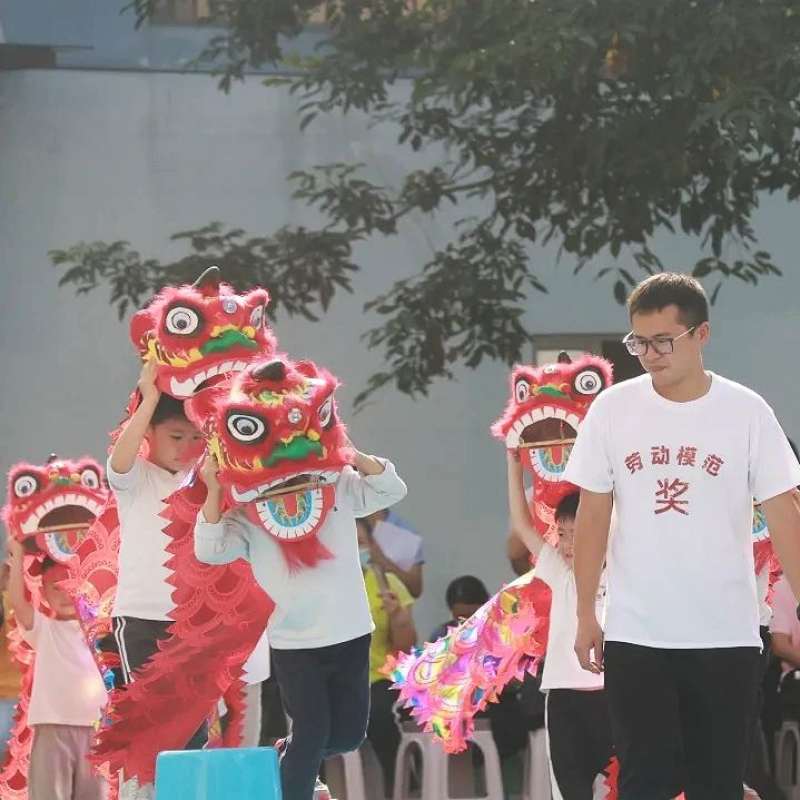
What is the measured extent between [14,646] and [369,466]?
7.67ft

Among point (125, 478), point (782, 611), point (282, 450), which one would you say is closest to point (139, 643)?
point (125, 478)

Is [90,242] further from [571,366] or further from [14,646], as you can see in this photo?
[571,366]

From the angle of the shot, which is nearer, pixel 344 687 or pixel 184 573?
pixel 344 687

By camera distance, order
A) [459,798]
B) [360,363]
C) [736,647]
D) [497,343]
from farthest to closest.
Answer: [360,363] → [497,343] → [459,798] → [736,647]

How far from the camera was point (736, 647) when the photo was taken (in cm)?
462

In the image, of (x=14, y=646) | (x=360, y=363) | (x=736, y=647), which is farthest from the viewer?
(x=360, y=363)

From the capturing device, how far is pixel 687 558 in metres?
4.63

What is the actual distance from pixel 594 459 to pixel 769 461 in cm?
43

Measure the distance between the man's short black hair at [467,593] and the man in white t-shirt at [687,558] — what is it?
15.4 feet

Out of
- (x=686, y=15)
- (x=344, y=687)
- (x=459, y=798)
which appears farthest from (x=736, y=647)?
(x=686, y=15)

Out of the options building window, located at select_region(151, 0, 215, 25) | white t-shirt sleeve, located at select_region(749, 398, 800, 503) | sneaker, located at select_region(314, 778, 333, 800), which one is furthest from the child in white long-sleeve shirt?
building window, located at select_region(151, 0, 215, 25)

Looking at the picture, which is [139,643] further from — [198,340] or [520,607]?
[520,607]

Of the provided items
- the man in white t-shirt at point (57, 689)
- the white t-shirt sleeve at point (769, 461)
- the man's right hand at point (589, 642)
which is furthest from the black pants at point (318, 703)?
the man in white t-shirt at point (57, 689)

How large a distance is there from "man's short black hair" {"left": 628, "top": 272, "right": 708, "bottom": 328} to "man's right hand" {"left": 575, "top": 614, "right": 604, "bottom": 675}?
782 millimetres
